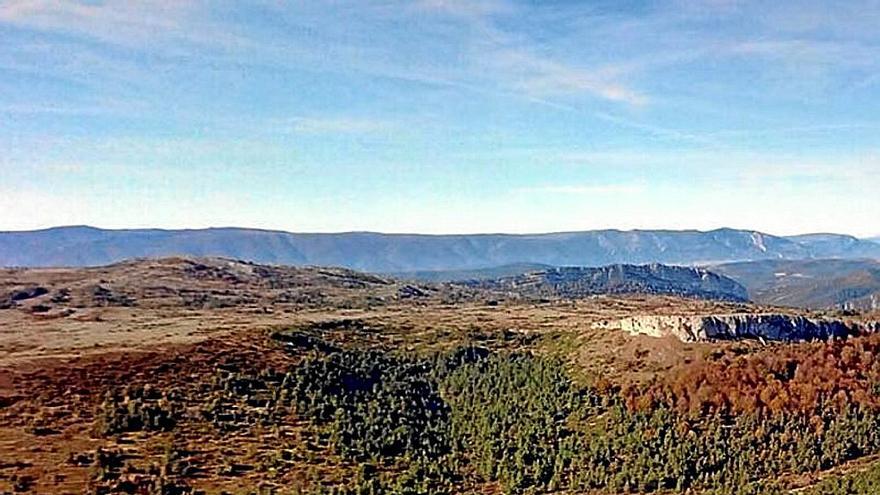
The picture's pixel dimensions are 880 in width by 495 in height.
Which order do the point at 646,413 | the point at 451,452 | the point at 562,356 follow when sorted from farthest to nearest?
the point at 562,356, the point at 646,413, the point at 451,452

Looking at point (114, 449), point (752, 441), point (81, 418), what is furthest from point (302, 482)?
point (752, 441)

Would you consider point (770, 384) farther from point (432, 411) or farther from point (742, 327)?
point (432, 411)

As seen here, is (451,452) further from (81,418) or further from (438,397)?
(81,418)

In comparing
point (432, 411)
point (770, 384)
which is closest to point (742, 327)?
point (770, 384)

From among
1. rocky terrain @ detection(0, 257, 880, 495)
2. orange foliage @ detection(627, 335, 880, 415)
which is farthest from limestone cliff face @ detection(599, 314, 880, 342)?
orange foliage @ detection(627, 335, 880, 415)

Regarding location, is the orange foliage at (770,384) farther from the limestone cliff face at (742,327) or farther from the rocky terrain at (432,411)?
the limestone cliff face at (742,327)

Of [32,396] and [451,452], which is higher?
[32,396]

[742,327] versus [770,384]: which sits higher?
[742,327]

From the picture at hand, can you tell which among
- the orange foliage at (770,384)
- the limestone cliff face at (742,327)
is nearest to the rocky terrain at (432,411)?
the orange foliage at (770,384)
